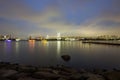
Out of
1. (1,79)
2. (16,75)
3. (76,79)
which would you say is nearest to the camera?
(1,79)

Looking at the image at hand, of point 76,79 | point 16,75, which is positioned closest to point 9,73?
point 16,75

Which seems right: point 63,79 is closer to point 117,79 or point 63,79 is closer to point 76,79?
point 76,79

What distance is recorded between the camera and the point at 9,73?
11852 mm

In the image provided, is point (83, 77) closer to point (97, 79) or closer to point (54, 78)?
point (97, 79)

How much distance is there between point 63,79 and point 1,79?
12.5 ft

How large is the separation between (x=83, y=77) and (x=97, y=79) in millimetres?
1024

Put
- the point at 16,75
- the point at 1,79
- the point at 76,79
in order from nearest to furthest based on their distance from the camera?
1. the point at 1,79
2. the point at 76,79
3. the point at 16,75

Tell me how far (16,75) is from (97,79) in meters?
5.56

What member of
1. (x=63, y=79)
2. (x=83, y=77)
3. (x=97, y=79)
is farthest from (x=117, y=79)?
(x=63, y=79)

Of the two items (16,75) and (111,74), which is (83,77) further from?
(16,75)

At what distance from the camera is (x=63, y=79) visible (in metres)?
10.4

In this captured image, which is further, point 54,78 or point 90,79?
point 54,78

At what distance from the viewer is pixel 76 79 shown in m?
10.7

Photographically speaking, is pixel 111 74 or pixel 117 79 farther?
pixel 111 74
